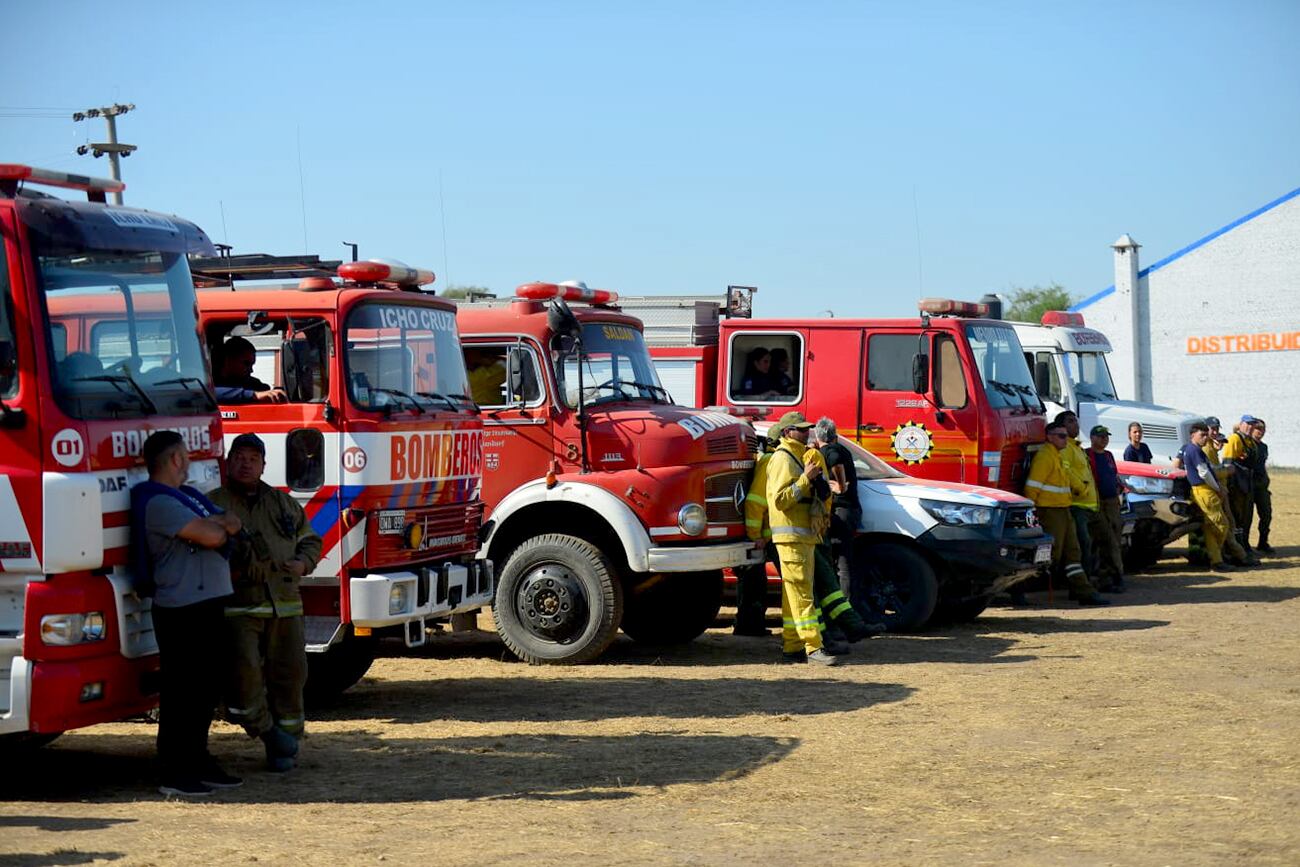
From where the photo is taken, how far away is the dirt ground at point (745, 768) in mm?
6812

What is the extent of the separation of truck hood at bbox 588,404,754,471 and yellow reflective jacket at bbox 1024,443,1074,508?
464 cm

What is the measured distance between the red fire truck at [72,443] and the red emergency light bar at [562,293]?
4579 mm

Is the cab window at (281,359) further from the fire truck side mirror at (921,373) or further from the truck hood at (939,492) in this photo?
the fire truck side mirror at (921,373)

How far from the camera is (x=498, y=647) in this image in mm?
13547

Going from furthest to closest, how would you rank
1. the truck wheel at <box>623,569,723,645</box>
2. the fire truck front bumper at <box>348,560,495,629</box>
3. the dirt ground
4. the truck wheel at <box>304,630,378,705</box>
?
the truck wheel at <box>623,569,723,645</box> < the truck wheel at <box>304,630,378,705</box> < the fire truck front bumper at <box>348,560,495,629</box> < the dirt ground

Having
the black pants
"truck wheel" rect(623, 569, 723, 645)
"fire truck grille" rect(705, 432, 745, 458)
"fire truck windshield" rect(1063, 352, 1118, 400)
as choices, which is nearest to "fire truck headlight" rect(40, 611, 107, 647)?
the black pants

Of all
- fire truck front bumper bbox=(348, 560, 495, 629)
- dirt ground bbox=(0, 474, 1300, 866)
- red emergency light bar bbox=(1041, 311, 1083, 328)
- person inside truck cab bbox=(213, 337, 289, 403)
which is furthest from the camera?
red emergency light bar bbox=(1041, 311, 1083, 328)

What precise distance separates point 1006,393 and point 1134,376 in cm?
3041

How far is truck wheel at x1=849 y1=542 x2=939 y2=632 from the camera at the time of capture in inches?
543

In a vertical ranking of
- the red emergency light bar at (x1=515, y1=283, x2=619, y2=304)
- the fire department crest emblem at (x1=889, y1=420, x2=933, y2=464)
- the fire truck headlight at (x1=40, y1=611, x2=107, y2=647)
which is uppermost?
the red emergency light bar at (x1=515, y1=283, x2=619, y2=304)

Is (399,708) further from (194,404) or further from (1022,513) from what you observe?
(1022,513)

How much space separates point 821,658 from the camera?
12.1 m

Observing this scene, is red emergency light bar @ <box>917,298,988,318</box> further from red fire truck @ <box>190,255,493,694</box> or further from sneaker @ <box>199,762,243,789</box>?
sneaker @ <box>199,762,243,789</box>

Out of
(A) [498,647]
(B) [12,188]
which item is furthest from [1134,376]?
(B) [12,188]
